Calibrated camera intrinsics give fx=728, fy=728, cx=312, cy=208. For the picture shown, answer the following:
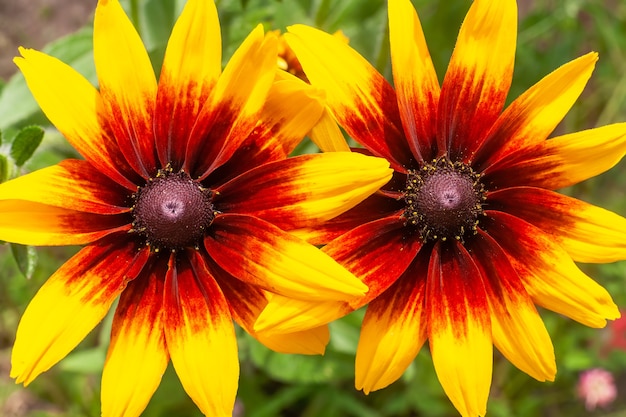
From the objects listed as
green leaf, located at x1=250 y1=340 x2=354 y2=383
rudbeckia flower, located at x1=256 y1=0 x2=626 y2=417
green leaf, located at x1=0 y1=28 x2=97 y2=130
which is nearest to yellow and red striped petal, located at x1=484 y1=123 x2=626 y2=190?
rudbeckia flower, located at x1=256 y1=0 x2=626 y2=417

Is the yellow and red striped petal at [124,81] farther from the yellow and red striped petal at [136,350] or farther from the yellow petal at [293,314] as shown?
the yellow petal at [293,314]

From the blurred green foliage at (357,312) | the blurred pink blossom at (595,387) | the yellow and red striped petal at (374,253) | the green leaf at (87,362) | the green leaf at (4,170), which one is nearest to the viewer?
the yellow and red striped petal at (374,253)

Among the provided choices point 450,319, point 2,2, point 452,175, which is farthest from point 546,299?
point 2,2

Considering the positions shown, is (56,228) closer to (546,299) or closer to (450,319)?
(450,319)

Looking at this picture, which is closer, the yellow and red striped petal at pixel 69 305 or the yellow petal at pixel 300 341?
the yellow and red striped petal at pixel 69 305

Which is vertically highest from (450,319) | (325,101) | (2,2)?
(2,2)

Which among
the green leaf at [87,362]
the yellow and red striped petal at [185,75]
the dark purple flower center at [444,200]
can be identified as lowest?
the dark purple flower center at [444,200]

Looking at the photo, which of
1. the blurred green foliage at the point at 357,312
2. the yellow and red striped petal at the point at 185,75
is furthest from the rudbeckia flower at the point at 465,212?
the blurred green foliage at the point at 357,312

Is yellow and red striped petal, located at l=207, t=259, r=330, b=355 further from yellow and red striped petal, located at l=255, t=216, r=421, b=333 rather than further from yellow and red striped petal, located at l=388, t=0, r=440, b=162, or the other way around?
yellow and red striped petal, located at l=388, t=0, r=440, b=162

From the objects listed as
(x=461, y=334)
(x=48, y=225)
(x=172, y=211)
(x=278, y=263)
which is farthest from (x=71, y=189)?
(x=461, y=334)
